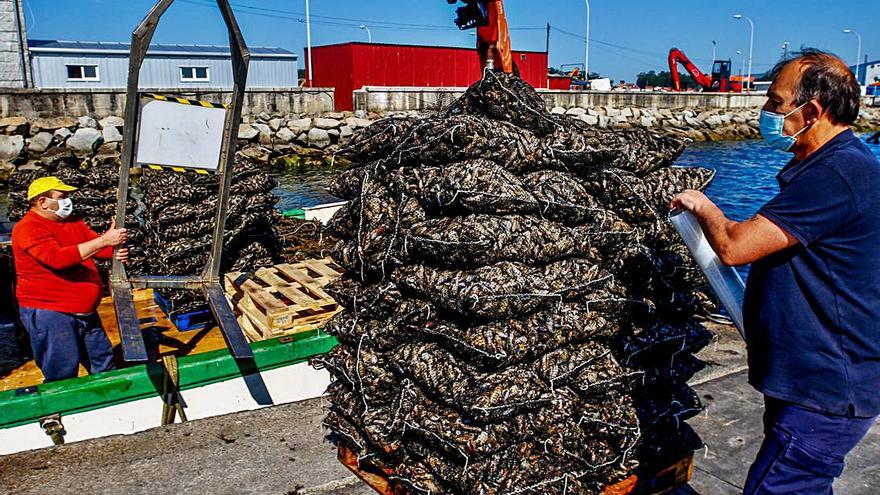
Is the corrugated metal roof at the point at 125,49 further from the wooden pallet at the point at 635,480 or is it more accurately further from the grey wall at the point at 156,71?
the wooden pallet at the point at 635,480

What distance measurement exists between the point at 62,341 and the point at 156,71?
33.4 meters

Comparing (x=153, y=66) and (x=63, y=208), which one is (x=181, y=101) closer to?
(x=63, y=208)

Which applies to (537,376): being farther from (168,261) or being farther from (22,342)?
(22,342)

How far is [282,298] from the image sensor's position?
6.21m

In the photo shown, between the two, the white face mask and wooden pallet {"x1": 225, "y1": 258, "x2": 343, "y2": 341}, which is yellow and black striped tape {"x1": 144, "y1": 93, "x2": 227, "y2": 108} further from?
wooden pallet {"x1": 225, "y1": 258, "x2": 343, "y2": 341}

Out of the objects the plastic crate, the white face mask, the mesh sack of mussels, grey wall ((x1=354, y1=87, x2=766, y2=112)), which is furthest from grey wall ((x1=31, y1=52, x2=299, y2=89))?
the mesh sack of mussels

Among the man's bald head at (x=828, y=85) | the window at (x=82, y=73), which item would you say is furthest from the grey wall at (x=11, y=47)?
the man's bald head at (x=828, y=85)

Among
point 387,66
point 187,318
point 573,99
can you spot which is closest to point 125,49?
point 387,66

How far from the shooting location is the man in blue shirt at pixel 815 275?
241 cm

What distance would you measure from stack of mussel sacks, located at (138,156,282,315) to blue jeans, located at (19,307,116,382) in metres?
1.42

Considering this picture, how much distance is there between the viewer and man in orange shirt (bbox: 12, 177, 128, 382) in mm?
4848

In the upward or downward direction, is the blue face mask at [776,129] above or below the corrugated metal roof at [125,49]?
below

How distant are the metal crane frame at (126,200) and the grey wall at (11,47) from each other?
2864cm

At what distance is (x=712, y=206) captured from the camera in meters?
2.71
